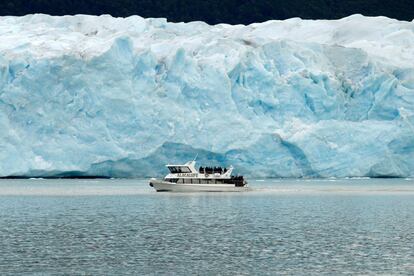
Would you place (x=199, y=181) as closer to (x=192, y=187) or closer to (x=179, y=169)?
(x=192, y=187)

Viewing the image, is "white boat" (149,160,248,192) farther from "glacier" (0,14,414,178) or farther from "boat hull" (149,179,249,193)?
"glacier" (0,14,414,178)

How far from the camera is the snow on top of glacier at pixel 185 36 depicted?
4544cm

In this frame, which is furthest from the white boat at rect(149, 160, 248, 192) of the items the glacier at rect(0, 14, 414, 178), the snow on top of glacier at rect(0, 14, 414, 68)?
the snow on top of glacier at rect(0, 14, 414, 68)

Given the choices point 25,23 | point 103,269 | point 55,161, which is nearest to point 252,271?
point 103,269

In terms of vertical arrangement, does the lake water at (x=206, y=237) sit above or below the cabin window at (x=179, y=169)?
below

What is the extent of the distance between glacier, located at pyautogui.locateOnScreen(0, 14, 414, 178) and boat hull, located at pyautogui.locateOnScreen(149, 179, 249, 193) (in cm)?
198

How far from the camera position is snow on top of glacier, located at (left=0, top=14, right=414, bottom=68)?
45438 mm

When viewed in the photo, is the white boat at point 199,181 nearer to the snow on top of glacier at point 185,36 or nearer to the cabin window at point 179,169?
the cabin window at point 179,169

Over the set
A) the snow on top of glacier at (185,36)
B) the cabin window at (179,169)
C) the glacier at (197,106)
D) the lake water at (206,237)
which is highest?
the snow on top of glacier at (185,36)

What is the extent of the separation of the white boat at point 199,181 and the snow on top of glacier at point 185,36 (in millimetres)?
6477

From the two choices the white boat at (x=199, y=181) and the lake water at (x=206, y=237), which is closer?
the lake water at (x=206, y=237)

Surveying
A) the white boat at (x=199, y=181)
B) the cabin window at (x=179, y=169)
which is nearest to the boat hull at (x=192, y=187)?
the white boat at (x=199, y=181)

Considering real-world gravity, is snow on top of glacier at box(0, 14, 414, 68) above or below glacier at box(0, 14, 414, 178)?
above

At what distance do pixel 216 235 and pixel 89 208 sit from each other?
10.2m
